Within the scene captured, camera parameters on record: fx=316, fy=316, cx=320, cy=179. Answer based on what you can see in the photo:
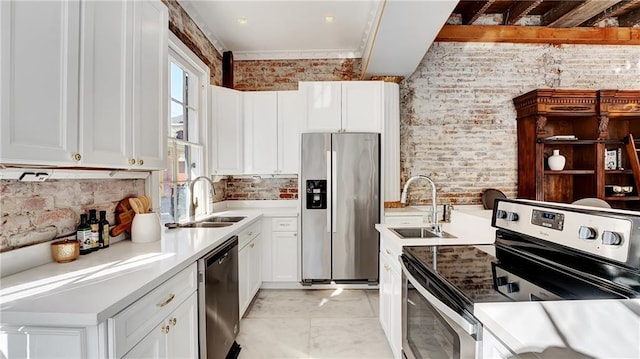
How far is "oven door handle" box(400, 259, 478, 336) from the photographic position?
953 millimetres

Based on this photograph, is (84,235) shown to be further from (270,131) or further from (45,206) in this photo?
(270,131)

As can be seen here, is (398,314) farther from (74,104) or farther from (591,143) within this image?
(591,143)

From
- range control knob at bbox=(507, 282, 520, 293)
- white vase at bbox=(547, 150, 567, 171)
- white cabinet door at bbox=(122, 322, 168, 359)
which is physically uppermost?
white vase at bbox=(547, 150, 567, 171)

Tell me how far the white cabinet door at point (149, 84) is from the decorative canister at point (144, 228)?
322 mm

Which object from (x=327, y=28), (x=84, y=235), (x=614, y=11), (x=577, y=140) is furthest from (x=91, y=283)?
(x=614, y=11)

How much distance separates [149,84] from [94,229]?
866mm

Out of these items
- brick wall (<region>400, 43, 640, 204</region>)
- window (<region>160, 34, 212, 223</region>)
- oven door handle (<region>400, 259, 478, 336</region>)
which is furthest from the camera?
brick wall (<region>400, 43, 640, 204</region>)

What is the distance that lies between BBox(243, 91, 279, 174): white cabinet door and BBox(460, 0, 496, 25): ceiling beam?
2547 millimetres

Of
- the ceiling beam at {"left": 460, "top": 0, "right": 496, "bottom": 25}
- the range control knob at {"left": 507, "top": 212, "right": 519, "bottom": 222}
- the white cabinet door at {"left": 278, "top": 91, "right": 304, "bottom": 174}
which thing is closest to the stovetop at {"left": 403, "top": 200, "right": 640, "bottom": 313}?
the range control knob at {"left": 507, "top": 212, "right": 519, "bottom": 222}

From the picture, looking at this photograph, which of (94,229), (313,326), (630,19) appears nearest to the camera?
(94,229)

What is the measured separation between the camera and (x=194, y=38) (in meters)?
3.23

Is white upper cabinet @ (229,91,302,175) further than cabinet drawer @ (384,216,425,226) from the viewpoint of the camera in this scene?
Yes

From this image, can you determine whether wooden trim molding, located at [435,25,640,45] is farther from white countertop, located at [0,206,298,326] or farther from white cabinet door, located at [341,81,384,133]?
white countertop, located at [0,206,298,326]

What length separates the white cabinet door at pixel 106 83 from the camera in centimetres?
136
